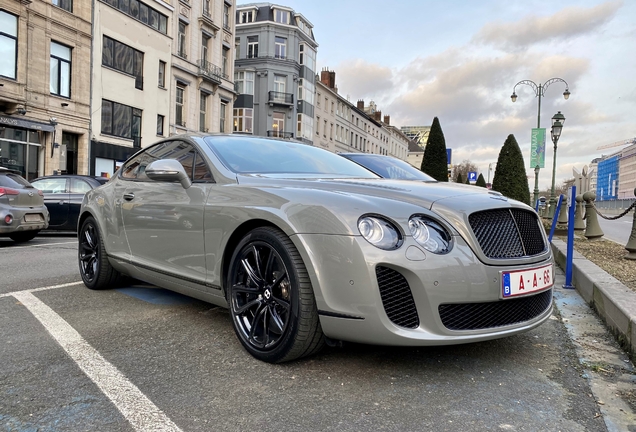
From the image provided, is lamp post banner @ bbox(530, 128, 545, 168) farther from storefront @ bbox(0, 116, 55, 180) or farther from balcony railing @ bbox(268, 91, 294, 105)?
balcony railing @ bbox(268, 91, 294, 105)

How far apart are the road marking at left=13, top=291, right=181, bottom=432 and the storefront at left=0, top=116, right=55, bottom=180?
59.7 feet

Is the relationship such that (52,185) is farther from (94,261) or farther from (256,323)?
(256,323)

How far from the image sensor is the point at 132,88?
25.4m

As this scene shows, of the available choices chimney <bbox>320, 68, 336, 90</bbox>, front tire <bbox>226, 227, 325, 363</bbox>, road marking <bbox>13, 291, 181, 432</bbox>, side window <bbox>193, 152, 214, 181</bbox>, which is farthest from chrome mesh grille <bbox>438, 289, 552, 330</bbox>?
chimney <bbox>320, 68, 336, 90</bbox>

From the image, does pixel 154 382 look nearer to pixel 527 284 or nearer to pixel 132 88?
pixel 527 284

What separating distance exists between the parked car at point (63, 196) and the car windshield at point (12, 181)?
202 cm

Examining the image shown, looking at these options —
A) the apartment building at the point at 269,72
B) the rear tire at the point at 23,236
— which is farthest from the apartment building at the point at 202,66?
the rear tire at the point at 23,236

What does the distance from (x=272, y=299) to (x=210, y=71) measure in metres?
32.4

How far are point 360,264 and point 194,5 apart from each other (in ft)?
107

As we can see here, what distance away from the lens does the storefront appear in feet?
61.4

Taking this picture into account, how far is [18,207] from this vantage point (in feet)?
27.6

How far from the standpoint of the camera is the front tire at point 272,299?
2580mm

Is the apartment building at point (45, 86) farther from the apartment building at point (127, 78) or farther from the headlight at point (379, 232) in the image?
the headlight at point (379, 232)

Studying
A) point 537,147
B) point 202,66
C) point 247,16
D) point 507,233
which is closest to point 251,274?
point 507,233
